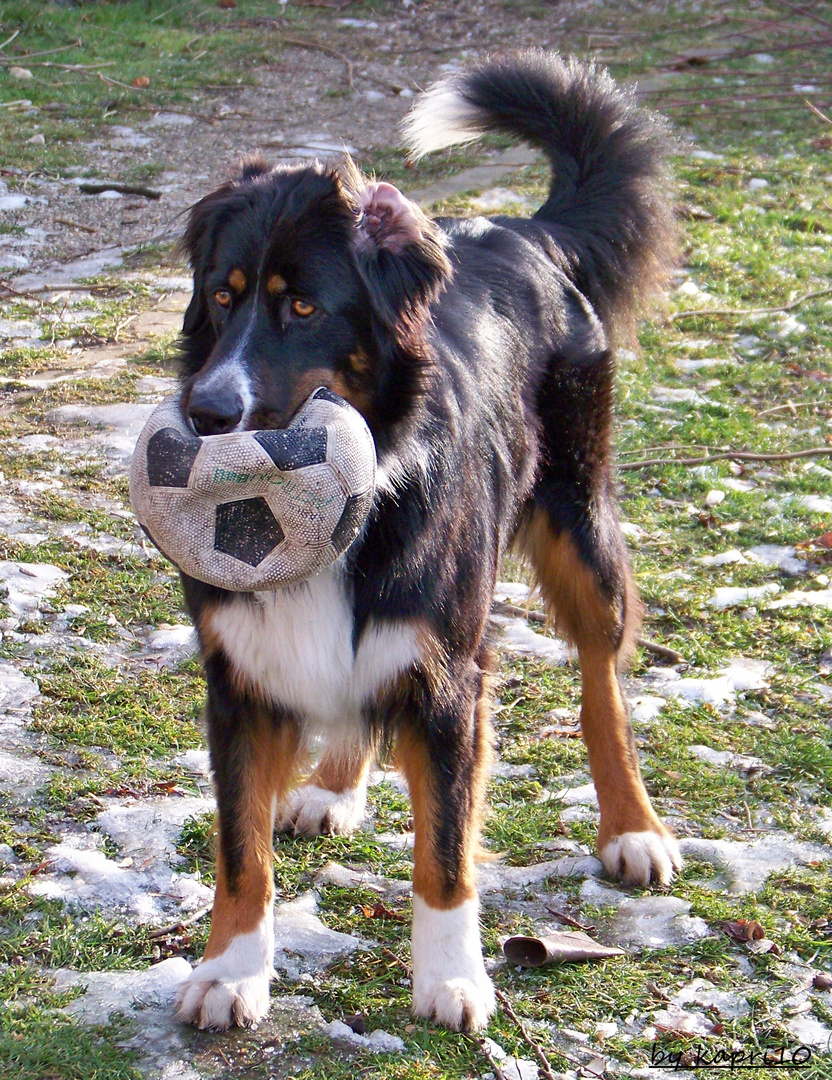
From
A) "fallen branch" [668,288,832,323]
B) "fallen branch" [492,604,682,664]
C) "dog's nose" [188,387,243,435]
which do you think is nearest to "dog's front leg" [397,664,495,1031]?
"dog's nose" [188,387,243,435]

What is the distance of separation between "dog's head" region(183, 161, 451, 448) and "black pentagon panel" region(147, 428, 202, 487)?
0.76ft

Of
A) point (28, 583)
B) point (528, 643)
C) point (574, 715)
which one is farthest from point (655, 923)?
point (28, 583)

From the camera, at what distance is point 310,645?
295 cm

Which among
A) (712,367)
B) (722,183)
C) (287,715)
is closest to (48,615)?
(287,715)

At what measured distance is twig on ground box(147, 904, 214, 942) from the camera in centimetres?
311

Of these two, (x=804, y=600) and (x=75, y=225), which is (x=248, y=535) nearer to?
(x=804, y=600)

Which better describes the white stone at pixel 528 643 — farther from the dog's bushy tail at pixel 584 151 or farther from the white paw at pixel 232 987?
the white paw at pixel 232 987

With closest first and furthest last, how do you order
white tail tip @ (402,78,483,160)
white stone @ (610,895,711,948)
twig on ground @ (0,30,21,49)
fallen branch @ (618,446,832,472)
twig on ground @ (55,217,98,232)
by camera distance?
white stone @ (610,895,711,948) < white tail tip @ (402,78,483,160) < fallen branch @ (618,446,832,472) < twig on ground @ (55,217,98,232) < twig on ground @ (0,30,21,49)

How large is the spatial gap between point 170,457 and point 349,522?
42cm

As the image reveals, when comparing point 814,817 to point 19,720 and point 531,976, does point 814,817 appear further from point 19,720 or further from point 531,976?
point 19,720

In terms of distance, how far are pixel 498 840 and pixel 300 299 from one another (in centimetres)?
181

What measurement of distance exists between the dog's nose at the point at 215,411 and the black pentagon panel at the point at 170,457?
6 cm

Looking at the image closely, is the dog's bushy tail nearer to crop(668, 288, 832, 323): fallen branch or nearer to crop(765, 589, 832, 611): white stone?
crop(765, 589, 832, 611): white stone

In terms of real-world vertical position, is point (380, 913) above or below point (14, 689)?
below
